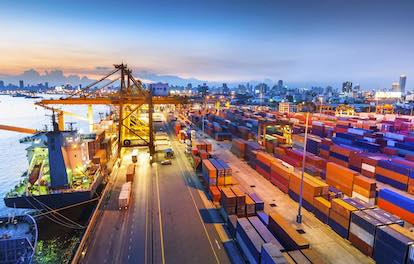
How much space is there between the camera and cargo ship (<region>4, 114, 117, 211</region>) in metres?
28.4

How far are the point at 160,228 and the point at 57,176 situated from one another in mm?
15786

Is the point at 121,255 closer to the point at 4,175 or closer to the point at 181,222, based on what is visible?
the point at 181,222

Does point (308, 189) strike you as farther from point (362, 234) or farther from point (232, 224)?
point (232, 224)

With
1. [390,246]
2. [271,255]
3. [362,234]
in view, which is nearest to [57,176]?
[271,255]

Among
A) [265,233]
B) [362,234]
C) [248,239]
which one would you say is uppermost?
[265,233]

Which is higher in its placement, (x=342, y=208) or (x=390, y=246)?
(x=342, y=208)

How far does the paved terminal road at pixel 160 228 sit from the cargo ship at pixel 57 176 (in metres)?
3.98

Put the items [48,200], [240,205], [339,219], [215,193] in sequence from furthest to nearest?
[215,193]
[48,200]
[240,205]
[339,219]

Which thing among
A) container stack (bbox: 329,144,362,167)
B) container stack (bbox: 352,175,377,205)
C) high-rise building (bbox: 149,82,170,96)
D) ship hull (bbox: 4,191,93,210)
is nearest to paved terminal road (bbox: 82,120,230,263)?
ship hull (bbox: 4,191,93,210)

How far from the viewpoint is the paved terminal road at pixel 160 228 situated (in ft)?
64.1

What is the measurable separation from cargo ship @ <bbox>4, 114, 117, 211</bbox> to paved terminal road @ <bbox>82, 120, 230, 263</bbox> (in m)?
3.98

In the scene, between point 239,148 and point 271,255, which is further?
point 239,148

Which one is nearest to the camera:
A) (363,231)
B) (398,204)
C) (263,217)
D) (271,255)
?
(271,255)

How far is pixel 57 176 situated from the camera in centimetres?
3003
